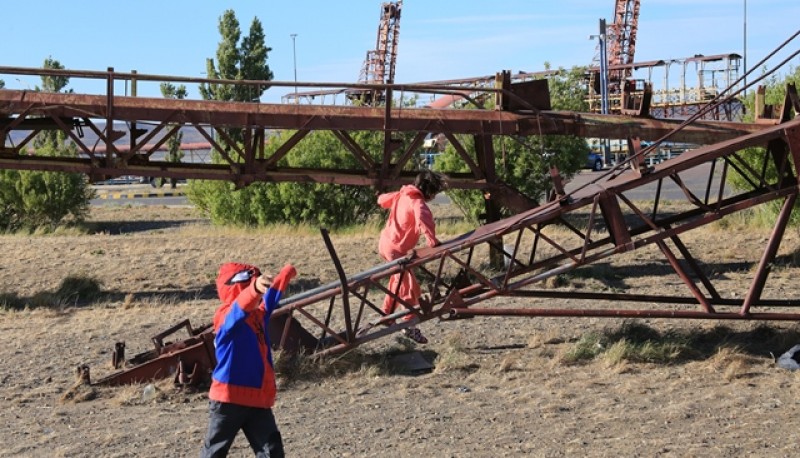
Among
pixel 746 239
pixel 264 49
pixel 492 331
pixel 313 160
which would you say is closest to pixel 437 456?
pixel 492 331

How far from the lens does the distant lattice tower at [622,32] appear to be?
3071 inches

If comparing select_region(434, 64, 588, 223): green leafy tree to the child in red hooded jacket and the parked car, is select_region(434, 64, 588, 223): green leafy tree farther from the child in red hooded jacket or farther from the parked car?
the parked car

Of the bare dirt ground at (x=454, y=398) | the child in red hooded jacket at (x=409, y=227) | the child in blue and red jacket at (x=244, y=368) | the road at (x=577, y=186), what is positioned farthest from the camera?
the road at (x=577, y=186)

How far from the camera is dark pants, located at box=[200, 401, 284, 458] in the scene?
19.9 feet

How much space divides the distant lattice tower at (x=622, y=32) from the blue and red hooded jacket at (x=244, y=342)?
242ft

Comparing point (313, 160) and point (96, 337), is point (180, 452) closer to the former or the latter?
point (96, 337)

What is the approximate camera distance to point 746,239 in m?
17.5

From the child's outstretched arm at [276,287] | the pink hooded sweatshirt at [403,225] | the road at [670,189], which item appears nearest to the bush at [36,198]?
the road at [670,189]

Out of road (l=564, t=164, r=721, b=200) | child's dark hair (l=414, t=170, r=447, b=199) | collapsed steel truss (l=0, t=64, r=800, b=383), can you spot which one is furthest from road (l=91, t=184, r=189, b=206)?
child's dark hair (l=414, t=170, r=447, b=199)

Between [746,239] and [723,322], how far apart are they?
6.85 meters

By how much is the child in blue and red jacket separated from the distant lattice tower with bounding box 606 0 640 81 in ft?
242

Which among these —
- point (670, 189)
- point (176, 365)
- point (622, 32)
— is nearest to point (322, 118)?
point (176, 365)

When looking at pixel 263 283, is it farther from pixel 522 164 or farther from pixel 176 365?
pixel 522 164

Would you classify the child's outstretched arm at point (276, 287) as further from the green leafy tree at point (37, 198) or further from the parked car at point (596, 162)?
the parked car at point (596, 162)
